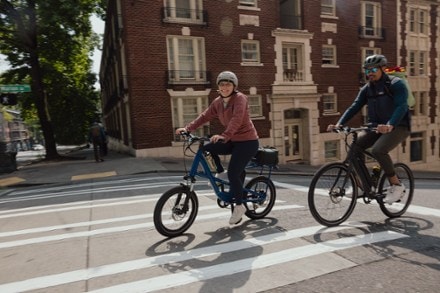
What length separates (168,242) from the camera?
12.5ft

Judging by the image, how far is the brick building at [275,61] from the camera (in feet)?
52.1

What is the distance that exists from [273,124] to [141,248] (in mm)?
15960

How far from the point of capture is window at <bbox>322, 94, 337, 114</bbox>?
67.3 feet

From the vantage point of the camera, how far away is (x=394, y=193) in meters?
4.20

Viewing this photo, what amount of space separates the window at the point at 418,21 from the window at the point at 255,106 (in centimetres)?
1444

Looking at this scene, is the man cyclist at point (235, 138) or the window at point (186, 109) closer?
the man cyclist at point (235, 138)

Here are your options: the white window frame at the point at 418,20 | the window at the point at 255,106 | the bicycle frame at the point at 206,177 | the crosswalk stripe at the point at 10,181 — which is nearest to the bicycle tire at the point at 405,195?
the bicycle frame at the point at 206,177

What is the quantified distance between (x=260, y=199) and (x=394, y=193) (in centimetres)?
181

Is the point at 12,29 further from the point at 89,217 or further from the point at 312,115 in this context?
the point at 312,115

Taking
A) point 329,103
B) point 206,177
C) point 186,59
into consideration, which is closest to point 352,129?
point 206,177

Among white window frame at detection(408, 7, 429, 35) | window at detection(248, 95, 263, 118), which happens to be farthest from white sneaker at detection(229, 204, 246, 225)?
white window frame at detection(408, 7, 429, 35)

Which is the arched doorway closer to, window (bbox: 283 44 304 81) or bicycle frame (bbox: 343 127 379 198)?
→ window (bbox: 283 44 304 81)

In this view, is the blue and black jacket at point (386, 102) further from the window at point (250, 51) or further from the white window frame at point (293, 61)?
the white window frame at point (293, 61)

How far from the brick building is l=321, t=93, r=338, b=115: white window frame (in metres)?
0.07
